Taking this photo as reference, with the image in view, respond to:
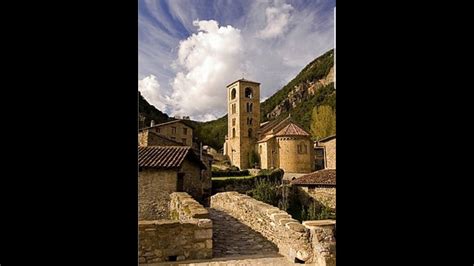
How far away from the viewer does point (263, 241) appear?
18.2ft

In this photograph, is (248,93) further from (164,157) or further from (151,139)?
(164,157)

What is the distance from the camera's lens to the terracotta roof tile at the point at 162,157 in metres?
8.55

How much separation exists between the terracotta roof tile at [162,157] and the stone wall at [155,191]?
0.21 metres

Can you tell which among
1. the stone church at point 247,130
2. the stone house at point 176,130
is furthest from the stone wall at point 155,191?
the stone church at point 247,130

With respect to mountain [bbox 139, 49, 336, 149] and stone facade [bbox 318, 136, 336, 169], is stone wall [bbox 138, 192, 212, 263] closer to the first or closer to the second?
stone facade [bbox 318, 136, 336, 169]

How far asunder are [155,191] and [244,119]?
27187 millimetres

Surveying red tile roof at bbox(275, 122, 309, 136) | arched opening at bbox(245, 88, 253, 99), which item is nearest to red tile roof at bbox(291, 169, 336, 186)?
red tile roof at bbox(275, 122, 309, 136)

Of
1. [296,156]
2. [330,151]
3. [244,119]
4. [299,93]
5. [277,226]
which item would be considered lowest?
[277,226]

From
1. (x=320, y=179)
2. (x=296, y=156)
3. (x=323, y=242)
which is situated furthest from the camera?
(x=296, y=156)

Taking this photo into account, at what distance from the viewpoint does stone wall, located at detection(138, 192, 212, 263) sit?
14.9ft

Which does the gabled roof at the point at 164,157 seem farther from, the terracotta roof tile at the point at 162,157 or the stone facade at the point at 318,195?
the stone facade at the point at 318,195

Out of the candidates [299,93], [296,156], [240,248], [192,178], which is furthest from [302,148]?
[299,93]
